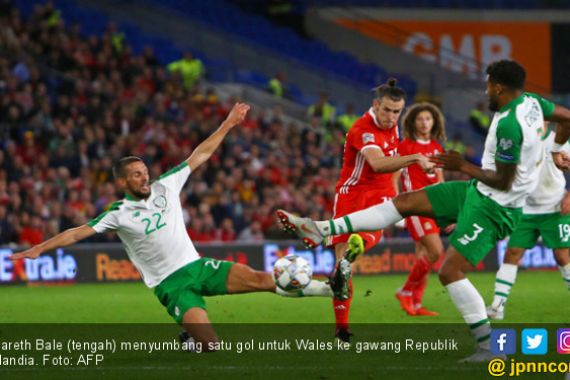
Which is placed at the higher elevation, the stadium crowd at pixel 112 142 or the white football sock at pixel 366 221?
the stadium crowd at pixel 112 142

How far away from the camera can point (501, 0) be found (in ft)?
118

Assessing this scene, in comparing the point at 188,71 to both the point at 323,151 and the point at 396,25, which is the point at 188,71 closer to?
the point at 323,151

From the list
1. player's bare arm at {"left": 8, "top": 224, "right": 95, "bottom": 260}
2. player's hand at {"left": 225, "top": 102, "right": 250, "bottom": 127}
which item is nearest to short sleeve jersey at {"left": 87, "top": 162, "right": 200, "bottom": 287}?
player's bare arm at {"left": 8, "top": 224, "right": 95, "bottom": 260}

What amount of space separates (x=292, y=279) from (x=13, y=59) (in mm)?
15495

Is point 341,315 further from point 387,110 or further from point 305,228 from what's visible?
point 387,110

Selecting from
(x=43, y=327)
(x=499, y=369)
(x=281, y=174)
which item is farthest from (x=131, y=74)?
(x=499, y=369)

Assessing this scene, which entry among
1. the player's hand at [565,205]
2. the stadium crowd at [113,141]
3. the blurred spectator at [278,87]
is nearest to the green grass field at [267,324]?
the player's hand at [565,205]

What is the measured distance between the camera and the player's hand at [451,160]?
923cm

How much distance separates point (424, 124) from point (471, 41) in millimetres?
22527

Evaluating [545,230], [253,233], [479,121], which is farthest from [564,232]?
[479,121]

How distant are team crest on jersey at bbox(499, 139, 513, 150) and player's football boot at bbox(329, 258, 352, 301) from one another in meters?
1.57

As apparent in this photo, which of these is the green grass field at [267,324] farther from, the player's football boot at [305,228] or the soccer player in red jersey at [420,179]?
the player's football boot at [305,228]

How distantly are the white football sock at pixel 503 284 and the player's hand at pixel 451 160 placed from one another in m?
3.58

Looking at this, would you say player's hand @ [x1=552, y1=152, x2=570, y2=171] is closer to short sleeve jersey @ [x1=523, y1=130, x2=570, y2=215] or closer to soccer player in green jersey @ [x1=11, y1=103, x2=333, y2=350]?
short sleeve jersey @ [x1=523, y1=130, x2=570, y2=215]
